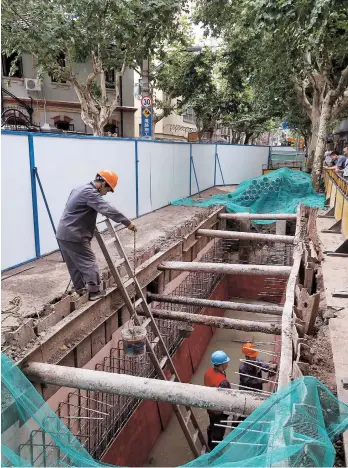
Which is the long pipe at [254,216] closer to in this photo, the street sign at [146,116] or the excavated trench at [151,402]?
the excavated trench at [151,402]

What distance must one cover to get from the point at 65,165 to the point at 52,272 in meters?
2.31

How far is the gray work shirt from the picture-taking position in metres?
4.83

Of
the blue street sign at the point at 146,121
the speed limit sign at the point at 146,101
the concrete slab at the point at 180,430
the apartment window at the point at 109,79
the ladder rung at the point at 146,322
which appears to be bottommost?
the concrete slab at the point at 180,430

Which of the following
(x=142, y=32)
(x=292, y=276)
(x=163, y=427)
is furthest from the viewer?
(x=142, y=32)

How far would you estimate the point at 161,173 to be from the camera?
12.3 meters

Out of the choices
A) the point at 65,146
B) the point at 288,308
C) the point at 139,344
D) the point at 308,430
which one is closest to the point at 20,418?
the point at 139,344

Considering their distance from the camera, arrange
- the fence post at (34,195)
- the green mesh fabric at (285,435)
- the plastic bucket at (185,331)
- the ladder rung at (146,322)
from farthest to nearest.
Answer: the plastic bucket at (185,331) → the fence post at (34,195) → the ladder rung at (146,322) → the green mesh fabric at (285,435)

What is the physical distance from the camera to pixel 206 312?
35.0 ft

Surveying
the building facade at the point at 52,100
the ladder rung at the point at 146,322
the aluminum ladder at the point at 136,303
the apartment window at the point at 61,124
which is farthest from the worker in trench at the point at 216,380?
the apartment window at the point at 61,124

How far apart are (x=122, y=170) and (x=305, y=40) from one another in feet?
20.8

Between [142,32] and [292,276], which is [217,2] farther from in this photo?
[292,276]

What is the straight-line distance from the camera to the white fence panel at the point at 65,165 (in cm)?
696

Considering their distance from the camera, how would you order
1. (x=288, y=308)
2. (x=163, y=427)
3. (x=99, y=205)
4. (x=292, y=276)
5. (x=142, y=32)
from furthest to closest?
(x=142, y=32) → (x=163, y=427) → (x=292, y=276) → (x=288, y=308) → (x=99, y=205)

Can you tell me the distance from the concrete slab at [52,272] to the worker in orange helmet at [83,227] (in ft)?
1.62
